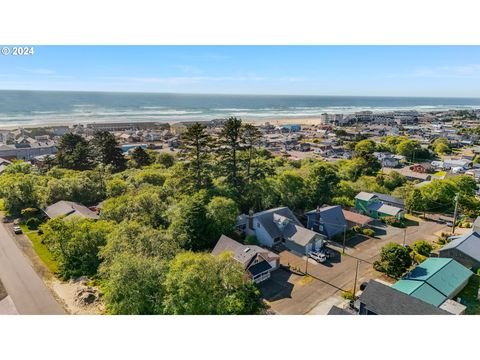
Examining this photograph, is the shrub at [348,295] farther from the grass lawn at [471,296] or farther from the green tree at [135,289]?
the green tree at [135,289]

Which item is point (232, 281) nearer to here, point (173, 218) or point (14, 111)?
point (173, 218)

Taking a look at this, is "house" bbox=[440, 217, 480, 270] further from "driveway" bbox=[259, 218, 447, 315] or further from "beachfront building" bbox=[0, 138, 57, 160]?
"beachfront building" bbox=[0, 138, 57, 160]

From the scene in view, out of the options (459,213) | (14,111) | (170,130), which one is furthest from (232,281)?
(14,111)

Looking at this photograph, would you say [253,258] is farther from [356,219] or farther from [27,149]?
[27,149]

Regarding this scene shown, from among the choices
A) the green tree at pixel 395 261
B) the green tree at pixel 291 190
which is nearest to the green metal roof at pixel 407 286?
the green tree at pixel 395 261

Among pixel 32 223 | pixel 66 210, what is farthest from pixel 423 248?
pixel 32 223

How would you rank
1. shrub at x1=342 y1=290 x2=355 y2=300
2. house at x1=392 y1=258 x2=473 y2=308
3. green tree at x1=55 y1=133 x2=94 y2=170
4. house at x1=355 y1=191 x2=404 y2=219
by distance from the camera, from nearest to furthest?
1. house at x1=392 y1=258 x2=473 y2=308
2. shrub at x1=342 y1=290 x2=355 y2=300
3. house at x1=355 y1=191 x2=404 y2=219
4. green tree at x1=55 y1=133 x2=94 y2=170

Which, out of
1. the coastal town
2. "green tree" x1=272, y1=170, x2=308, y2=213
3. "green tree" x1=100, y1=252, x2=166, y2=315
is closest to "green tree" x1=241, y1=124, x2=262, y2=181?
the coastal town
